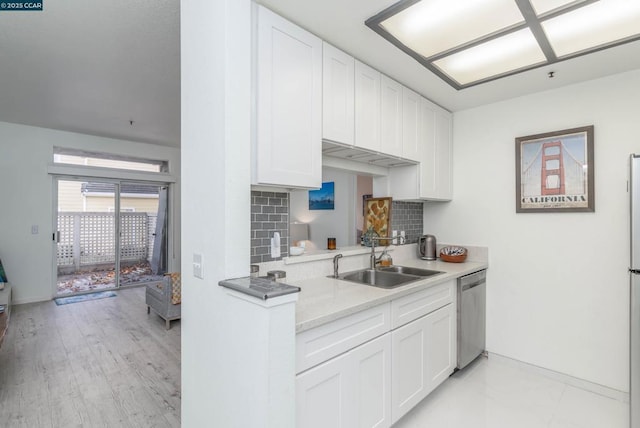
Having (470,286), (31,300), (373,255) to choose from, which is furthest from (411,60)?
(31,300)

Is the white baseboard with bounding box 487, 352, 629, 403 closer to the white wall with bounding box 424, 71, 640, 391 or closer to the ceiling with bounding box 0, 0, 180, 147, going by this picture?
the white wall with bounding box 424, 71, 640, 391

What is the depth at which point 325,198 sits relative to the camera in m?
4.45

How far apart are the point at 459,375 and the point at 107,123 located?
5.51 metres

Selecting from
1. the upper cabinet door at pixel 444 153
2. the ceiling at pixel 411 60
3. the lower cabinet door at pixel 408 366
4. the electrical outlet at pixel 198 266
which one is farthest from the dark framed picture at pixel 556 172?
the electrical outlet at pixel 198 266

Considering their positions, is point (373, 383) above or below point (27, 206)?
below

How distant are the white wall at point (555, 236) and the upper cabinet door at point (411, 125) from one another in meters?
0.76

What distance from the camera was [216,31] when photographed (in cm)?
145

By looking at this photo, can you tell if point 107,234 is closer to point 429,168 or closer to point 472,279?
point 429,168

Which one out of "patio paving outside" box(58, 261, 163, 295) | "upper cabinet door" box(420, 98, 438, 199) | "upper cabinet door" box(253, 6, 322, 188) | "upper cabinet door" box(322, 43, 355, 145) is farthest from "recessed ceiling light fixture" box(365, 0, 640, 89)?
"patio paving outside" box(58, 261, 163, 295)

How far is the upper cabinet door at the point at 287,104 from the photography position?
1594 mm

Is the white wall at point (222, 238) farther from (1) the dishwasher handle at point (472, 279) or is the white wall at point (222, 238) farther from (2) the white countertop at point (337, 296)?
(1) the dishwasher handle at point (472, 279)

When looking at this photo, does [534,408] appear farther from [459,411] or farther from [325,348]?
[325,348]

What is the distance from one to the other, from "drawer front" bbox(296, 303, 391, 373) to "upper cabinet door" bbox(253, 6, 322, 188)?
2.55 ft

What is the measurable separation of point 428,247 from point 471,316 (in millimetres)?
759
